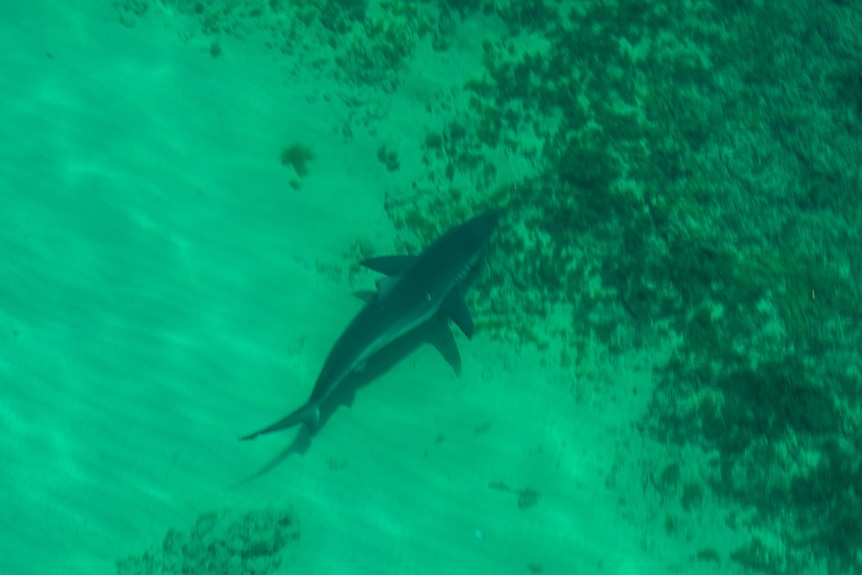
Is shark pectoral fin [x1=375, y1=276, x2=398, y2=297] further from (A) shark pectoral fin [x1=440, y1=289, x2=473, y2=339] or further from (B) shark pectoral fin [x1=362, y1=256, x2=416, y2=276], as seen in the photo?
(A) shark pectoral fin [x1=440, y1=289, x2=473, y2=339]

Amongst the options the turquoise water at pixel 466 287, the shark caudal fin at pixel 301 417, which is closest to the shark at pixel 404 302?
the shark caudal fin at pixel 301 417

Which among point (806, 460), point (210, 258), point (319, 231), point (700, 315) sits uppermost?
point (700, 315)

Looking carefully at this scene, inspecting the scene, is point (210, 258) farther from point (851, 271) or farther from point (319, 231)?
point (851, 271)

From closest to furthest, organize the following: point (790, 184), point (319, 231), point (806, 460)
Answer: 1. point (806, 460)
2. point (790, 184)
3. point (319, 231)

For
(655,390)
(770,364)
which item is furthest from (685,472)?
(770,364)

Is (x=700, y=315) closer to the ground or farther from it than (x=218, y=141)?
farther from it

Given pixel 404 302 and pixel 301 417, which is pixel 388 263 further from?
pixel 301 417

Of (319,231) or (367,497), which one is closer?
(367,497)
